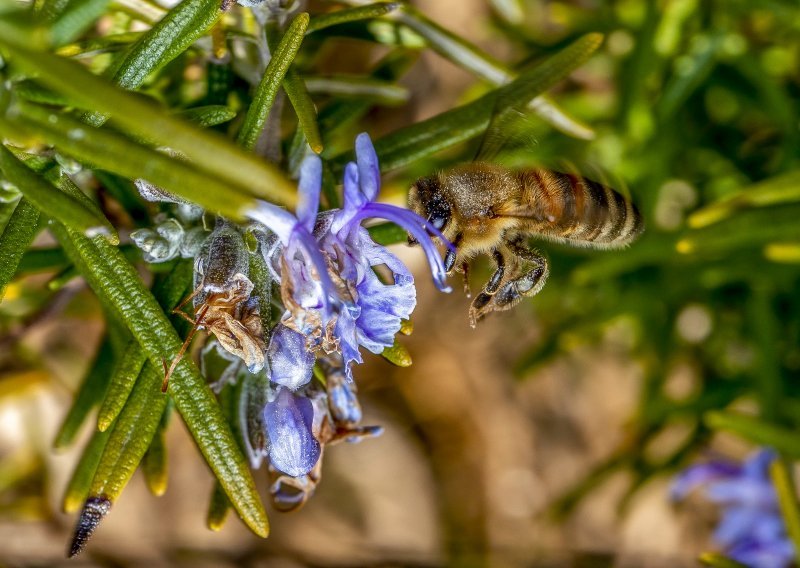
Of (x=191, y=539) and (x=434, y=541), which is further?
(x=434, y=541)

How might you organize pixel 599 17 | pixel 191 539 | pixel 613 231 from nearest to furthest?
pixel 613 231
pixel 599 17
pixel 191 539

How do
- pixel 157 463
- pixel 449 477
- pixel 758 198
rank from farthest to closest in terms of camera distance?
pixel 449 477 < pixel 758 198 < pixel 157 463

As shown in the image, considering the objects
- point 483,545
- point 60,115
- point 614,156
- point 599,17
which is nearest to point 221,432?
point 60,115

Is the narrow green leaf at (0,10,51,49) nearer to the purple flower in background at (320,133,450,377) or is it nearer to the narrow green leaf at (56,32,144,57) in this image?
the purple flower in background at (320,133,450,377)

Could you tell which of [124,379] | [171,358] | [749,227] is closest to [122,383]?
[124,379]

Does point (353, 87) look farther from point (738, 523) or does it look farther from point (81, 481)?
point (738, 523)

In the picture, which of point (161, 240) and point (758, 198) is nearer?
point (161, 240)

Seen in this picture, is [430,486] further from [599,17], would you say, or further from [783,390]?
[599,17]

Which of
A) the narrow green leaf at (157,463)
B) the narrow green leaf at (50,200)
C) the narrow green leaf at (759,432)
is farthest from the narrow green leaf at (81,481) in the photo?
the narrow green leaf at (759,432)
